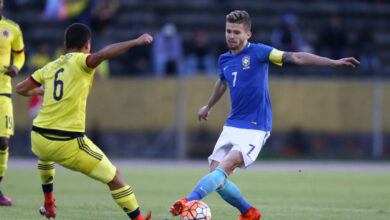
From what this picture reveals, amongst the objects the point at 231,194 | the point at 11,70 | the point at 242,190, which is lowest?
the point at 242,190

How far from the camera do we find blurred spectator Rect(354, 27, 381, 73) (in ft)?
69.8

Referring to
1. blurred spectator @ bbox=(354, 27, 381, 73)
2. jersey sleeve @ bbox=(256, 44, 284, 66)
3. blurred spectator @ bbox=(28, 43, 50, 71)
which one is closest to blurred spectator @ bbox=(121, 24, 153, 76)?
blurred spectator @ bbox=(28, 43, 50, 71)

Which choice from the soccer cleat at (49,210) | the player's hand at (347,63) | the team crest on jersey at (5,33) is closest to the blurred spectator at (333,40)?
the team crest on jersey at (5,33)

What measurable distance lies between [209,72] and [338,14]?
7212mm

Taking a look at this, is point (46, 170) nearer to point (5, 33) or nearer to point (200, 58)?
point (5, 33)

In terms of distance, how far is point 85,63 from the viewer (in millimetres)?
6906

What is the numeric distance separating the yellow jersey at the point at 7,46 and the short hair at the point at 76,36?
119 inches

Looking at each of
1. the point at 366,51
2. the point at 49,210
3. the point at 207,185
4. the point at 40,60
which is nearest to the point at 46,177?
the point at 49,210

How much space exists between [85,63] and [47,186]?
1725 mm

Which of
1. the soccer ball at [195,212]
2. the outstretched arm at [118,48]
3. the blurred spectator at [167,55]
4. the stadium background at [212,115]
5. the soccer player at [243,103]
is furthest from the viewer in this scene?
the blurred spectator at [167,55]

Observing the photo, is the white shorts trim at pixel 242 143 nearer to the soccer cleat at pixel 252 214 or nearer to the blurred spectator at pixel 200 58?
the soccer cleat at pixel 252 214

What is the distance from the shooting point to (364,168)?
17.5 m

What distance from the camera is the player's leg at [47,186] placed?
7805 millimetres

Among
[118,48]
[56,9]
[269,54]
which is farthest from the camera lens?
[56,9]
